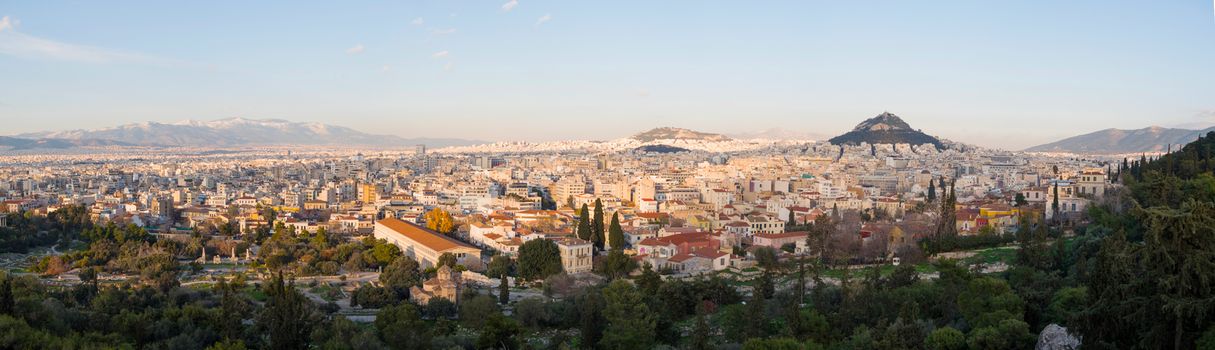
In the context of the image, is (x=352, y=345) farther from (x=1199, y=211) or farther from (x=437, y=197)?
(x=437, y=197)

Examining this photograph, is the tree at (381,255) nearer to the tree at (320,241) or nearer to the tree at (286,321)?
the tree at (320,241)

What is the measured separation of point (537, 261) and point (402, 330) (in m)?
11.4

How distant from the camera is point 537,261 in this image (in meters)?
24.4

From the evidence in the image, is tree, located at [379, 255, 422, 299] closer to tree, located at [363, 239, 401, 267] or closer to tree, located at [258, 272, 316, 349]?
tree, located at [363, 239, 401, 267]

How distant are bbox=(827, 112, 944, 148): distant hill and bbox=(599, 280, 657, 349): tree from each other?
89640mm

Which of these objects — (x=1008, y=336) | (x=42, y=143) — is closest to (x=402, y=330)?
(x=1008, y=336)

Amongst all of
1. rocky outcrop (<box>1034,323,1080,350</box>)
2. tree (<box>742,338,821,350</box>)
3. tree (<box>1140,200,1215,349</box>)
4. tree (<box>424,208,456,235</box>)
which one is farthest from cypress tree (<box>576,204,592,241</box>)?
tree (<box>1140,200,1215,349</box>)

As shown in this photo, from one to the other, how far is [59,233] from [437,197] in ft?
66.9

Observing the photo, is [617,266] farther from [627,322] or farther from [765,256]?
[627,322]

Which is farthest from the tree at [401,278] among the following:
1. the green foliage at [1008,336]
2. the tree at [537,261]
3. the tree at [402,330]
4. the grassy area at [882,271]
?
the green foliage at [1008,336]

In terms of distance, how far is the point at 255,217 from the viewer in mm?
39188

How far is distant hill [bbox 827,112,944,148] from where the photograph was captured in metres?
103

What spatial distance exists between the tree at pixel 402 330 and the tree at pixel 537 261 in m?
8.72

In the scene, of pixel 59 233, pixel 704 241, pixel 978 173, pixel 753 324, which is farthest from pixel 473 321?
pixel 978 173
